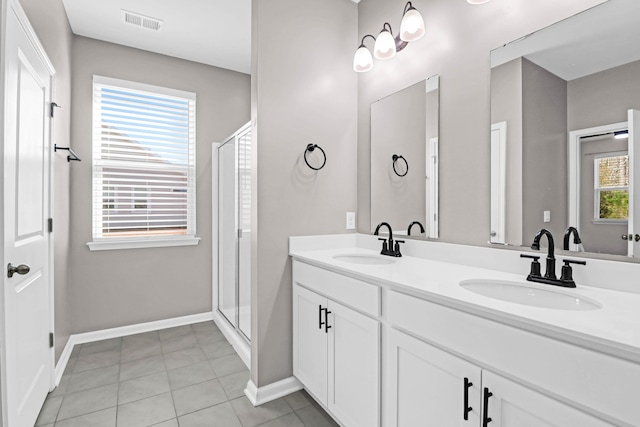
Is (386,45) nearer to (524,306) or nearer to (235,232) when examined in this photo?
(524,306)

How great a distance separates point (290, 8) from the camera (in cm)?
211

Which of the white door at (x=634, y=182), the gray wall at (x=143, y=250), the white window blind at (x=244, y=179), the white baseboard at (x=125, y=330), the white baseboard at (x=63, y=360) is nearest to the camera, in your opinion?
the white door at (x=634, y=182)

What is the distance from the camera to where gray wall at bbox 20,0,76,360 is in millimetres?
2105

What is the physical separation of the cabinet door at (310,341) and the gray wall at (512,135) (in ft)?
3.23

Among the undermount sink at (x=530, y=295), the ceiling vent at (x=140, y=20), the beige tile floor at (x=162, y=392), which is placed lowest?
the beige tile floor at (x=162, y=392)

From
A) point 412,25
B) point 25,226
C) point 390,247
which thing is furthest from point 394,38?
point 25,226

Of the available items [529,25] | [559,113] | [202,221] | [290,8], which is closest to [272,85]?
[290,8]

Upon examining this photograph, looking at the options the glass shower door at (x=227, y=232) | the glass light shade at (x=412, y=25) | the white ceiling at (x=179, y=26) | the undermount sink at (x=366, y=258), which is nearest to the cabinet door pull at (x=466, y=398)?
the undermount sink at (x=366, y=258)

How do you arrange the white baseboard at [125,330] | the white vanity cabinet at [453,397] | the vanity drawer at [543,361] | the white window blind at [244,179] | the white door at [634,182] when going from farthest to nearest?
the white baseboard at [125,330]
the white window blind at [244,179]
the white door at [634,182]
the white vanity cabinet at [453,397]
the vanity drawer at [543,361]

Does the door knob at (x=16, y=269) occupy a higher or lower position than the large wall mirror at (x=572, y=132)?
lower

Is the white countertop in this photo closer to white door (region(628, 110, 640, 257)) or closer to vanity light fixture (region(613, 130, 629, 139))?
white door (region(628, 110, 640, 257))

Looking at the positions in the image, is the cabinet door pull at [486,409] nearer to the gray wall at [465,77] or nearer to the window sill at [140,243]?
the gray wall at [465,77]

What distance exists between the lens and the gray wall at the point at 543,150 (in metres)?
1.32

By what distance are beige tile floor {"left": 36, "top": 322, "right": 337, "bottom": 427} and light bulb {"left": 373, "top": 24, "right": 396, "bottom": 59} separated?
2142 mm
